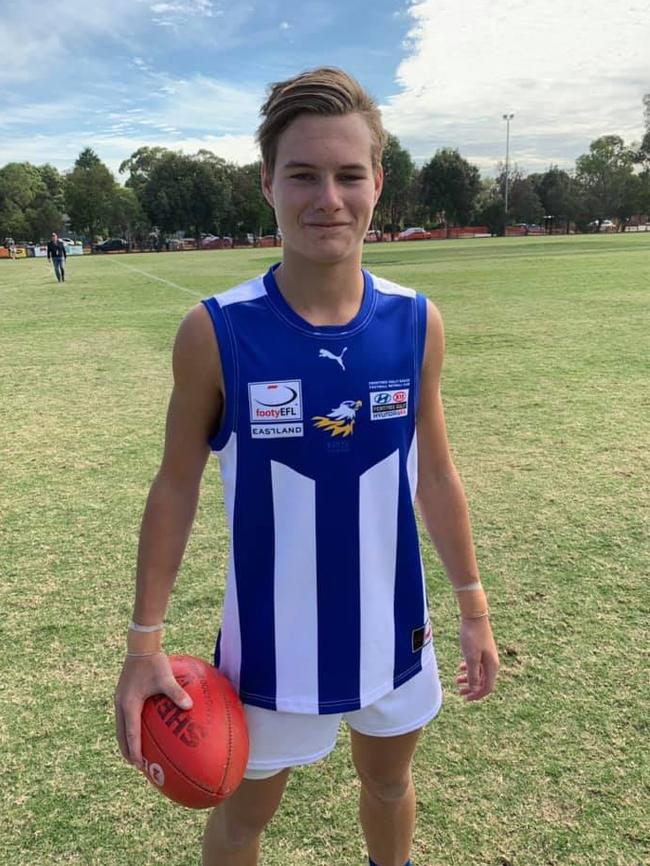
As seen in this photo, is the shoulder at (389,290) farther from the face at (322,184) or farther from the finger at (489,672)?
the finger at (489,672)

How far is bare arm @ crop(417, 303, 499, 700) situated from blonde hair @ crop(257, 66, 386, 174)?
1.64ft

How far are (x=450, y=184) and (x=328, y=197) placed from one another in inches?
3428

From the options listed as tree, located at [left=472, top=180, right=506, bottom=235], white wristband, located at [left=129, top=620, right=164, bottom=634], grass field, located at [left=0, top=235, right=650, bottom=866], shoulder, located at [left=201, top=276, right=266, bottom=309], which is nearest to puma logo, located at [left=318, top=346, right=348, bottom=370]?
shoulder, located at [left=201, top=276, right=266, bottom=309]

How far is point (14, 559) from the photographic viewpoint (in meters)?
4.27

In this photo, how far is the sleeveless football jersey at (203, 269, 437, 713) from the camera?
1564 millimetres

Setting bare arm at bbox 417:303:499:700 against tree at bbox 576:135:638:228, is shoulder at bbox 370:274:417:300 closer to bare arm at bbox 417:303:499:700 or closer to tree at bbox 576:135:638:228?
bare arm at bbox 417:303:499:700

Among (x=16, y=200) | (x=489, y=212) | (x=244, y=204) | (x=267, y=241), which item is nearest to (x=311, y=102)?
(x=267, y=241)

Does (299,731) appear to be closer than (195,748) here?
No

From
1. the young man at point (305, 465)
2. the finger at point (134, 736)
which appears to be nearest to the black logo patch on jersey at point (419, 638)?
the young man at point (305, 465)

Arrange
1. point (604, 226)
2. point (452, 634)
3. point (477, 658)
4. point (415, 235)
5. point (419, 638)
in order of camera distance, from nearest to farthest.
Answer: point (419, 638) < point (477, 658) < point (452, 634) < point (415, 235) < point (604, 226)

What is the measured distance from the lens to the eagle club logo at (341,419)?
1581 mm

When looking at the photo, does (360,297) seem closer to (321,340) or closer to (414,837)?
(321,340)

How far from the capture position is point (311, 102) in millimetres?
1521

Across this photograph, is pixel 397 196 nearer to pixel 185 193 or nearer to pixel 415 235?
pixel 415 235
